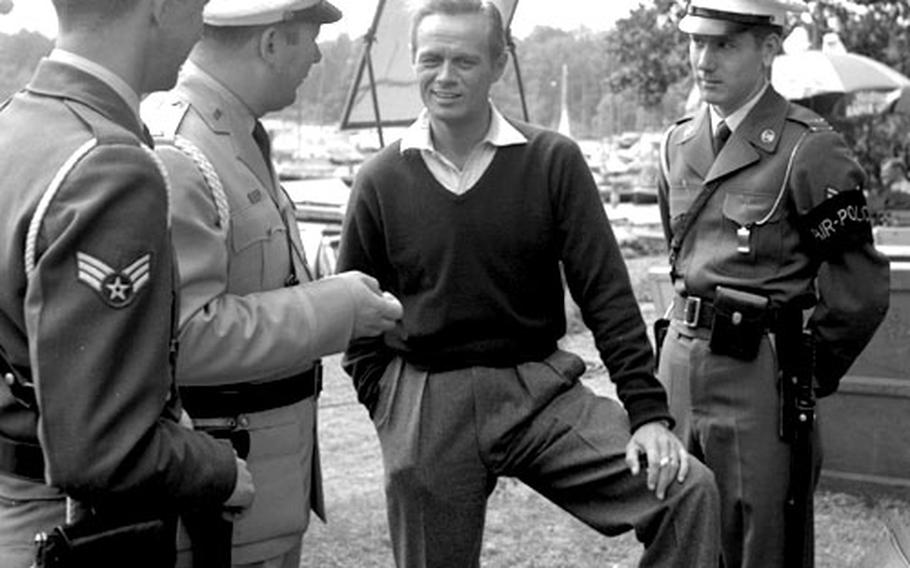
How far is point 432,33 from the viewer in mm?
3541

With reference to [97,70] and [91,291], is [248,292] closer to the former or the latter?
[97,70]

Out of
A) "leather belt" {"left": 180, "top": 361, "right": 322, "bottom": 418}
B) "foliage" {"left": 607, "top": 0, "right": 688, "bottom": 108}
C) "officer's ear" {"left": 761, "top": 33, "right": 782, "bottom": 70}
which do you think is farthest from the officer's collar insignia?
"foliage" {"left": 607, "top": 0, "right": 688, "bottom": 108}

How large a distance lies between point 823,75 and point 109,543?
13.1 m

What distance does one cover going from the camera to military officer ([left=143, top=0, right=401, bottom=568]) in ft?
8.48

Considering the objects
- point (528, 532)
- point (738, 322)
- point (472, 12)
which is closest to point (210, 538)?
point (472, 12)

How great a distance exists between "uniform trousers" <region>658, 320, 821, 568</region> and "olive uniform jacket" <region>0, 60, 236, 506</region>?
2.40 m

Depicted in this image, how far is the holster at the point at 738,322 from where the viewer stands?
13.5ft

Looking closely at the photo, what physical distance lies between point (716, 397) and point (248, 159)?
1935 mm

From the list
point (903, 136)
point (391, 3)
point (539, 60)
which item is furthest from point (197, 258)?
point (539, 60)

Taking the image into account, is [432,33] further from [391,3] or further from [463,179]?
[391,3]

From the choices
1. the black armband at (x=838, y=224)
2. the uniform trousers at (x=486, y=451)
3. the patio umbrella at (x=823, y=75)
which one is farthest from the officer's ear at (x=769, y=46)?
the patio umbrella at (x=823, y=75)

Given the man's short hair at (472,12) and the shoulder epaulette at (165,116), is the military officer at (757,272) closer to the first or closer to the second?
the man's short hair at (472,12)

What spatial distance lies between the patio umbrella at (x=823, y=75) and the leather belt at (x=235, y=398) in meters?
11.3

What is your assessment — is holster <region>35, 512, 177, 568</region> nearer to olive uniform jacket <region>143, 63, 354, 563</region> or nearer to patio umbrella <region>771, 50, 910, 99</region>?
olive uniform jacket <region>143, 63, 354, 563</region>
